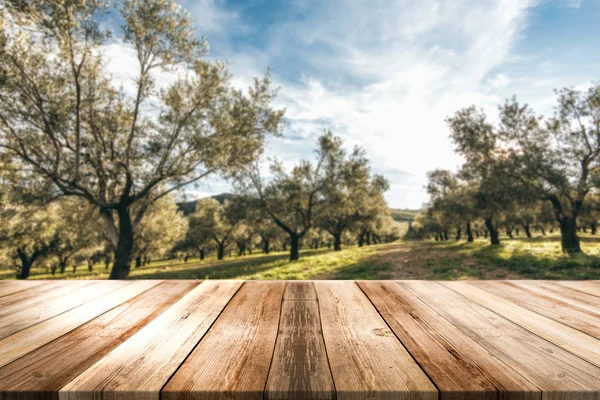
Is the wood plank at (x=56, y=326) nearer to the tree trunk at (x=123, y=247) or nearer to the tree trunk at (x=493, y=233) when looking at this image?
the tree trunk at (x=123, y=247)

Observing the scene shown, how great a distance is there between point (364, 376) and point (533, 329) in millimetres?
1729

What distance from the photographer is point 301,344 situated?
205cm

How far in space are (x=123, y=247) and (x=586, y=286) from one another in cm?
1898

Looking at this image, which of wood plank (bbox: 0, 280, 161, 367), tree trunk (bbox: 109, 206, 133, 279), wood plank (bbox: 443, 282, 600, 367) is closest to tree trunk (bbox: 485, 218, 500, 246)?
wood plank (bbox: 443, 282, 600, 367)

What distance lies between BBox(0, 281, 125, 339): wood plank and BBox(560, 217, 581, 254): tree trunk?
82.7 ft

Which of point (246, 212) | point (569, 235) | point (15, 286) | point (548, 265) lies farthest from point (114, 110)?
point (569, 235)

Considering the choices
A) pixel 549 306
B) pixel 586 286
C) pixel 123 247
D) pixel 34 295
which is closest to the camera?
pixel 549 306

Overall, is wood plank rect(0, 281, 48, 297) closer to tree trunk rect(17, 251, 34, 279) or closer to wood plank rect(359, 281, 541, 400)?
wood plank rect(359, 281, 541, 400)

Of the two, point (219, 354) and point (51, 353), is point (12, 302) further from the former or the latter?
point (219, 354)

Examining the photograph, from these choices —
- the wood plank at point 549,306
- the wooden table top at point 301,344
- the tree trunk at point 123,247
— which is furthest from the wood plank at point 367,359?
the tree trunk at point 123,247

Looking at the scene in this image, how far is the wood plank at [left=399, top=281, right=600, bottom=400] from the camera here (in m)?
1.55

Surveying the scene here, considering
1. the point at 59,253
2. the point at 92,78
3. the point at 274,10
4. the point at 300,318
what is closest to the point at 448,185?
the point at 274,10

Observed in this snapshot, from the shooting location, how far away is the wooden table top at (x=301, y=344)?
1.51 m

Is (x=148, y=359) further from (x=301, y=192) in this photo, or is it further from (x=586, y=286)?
(x=301, y=192)
